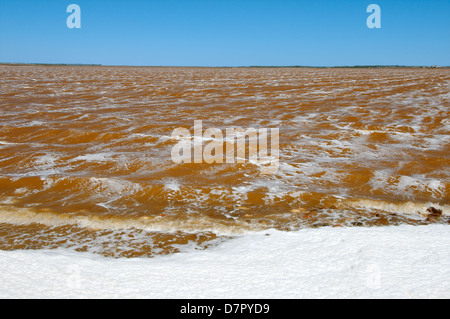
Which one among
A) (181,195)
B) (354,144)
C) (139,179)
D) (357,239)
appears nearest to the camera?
(357,239)

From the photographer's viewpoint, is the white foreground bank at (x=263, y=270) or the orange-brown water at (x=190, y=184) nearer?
the white foreground bank at (x=263, y=270)

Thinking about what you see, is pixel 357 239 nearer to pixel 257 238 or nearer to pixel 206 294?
pixel 257 238

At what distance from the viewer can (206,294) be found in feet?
5.97

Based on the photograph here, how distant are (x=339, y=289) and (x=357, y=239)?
0.72 meters

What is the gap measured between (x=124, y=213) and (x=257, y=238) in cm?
132

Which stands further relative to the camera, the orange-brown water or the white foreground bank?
the orange-brown water

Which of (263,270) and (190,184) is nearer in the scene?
(263,270)

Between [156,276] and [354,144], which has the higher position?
[354,144]

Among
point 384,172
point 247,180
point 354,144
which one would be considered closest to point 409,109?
point 354,144

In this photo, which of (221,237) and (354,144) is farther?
(354,144)

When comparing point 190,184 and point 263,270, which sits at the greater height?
point 190,184

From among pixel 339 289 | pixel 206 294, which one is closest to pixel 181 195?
pixel 206 294
